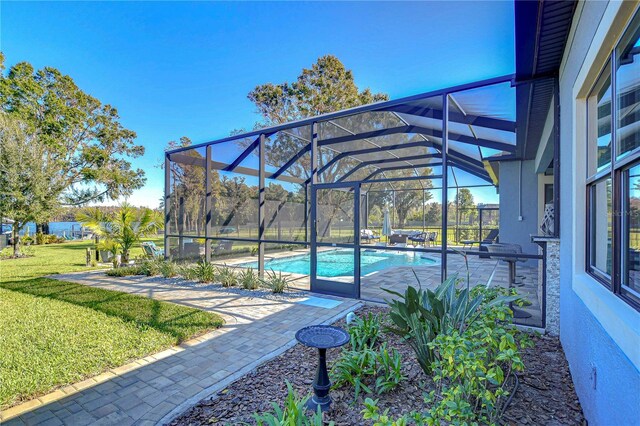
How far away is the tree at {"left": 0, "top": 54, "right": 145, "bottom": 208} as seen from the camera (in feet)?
53.9

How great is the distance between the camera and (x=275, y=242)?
6691 millimetres

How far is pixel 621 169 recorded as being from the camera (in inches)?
63.2

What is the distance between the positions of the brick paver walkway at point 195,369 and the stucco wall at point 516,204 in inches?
247

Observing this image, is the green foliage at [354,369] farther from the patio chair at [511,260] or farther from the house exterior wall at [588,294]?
the patio chair at [511,260]

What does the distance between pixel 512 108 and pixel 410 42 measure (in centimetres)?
426

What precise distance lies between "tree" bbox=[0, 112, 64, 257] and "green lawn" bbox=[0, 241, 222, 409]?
9.98 m

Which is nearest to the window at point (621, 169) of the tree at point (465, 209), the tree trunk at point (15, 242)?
the tree at point (465, 209)

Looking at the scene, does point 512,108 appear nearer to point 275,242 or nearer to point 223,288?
point 275,242

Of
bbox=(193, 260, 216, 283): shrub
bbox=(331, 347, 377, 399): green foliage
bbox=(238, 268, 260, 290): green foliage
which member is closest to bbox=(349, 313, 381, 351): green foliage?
bbox=(331, 347, 377, 399): green foliage

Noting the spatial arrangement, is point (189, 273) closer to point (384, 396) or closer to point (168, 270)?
point (168, 270)

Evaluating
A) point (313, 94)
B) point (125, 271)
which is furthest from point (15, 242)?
point (313, 94)

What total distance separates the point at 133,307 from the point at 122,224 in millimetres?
4406

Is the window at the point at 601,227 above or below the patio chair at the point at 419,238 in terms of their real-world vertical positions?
above

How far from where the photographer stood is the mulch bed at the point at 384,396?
2.08 m
